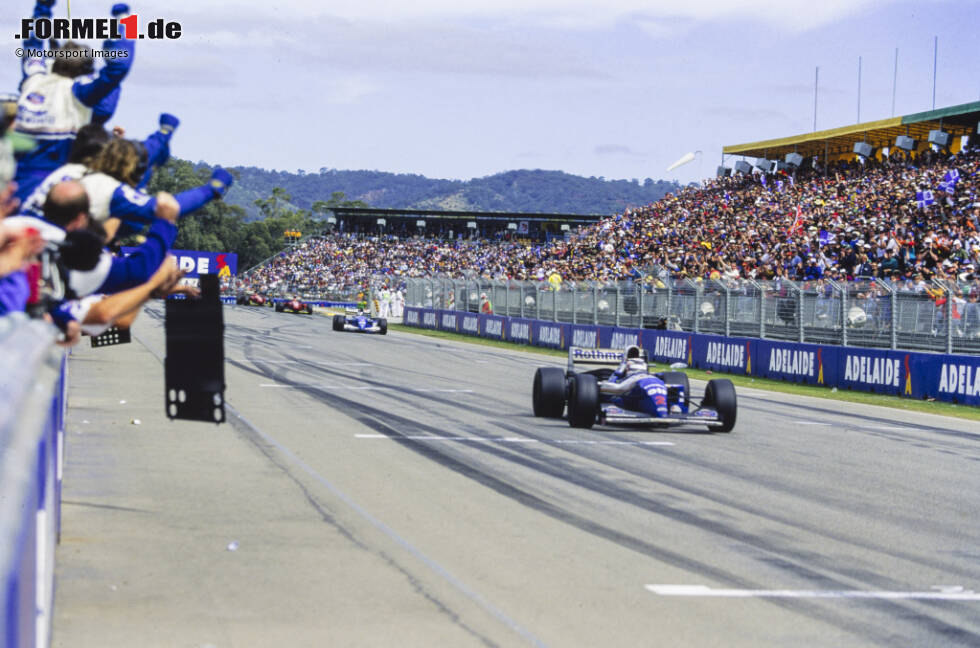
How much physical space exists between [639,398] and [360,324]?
30334mm

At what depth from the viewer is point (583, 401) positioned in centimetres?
1448

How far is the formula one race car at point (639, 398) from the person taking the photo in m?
14.3

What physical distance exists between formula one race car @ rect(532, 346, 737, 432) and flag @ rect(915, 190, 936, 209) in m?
19.6

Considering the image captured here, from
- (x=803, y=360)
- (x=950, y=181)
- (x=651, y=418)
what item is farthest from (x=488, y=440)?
(x=950, y=181)

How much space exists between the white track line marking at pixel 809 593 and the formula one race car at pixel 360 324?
37243 mm

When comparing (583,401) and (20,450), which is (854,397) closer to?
(583,401)

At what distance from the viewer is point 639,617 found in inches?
245

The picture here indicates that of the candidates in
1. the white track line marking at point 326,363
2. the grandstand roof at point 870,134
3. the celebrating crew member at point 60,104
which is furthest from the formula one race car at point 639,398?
the grandstand roof at point 870,134

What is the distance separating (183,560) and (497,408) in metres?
10.5

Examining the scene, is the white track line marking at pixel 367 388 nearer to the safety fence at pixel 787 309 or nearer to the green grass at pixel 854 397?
the green grass at pixel 854 397

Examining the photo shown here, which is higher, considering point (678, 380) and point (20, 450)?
point (20, 450)

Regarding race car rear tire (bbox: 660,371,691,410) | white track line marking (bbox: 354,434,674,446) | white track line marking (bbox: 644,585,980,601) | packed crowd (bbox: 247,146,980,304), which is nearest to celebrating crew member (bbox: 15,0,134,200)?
white track line marking (bbox: 644,585,980,601)

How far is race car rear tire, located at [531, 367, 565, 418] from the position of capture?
16.0 m

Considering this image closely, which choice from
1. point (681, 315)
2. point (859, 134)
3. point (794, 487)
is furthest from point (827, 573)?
point (859, 134)
